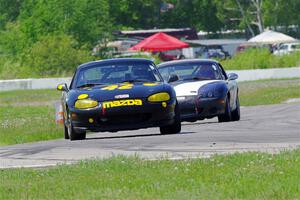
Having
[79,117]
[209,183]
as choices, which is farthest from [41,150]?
[209,183]

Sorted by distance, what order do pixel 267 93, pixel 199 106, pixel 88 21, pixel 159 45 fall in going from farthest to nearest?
pixel 88 21 < pixel 159 45 < pixel 267 93 < pixel 199 106

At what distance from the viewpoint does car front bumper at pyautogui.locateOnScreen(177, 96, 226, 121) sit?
22.9 metres

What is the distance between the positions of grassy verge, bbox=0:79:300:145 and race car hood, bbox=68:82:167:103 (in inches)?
130

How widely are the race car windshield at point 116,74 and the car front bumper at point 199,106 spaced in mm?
2640

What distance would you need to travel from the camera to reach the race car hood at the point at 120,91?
1861 cm

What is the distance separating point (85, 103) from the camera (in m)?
18.8

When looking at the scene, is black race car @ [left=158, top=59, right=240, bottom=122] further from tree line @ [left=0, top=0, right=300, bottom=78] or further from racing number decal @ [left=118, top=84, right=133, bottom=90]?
tree line @ [left=0, top=0, right=300, bottom=78]

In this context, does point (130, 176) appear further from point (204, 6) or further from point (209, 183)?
point (204, 6)

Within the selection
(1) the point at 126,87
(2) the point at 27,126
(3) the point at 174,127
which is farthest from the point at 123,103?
(2) the point at 27,126

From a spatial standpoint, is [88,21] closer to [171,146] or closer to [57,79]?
[57,79]

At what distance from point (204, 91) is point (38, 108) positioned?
14.8 metres

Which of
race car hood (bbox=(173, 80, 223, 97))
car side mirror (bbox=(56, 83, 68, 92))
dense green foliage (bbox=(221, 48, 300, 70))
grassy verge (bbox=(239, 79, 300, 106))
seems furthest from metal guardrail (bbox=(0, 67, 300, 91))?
car side mirror (bbox=(56, 83, 68, 92))

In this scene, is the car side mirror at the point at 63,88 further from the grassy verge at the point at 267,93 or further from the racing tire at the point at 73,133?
the grassy verge at the point at 267,93

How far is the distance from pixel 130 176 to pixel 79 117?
6984 mm
